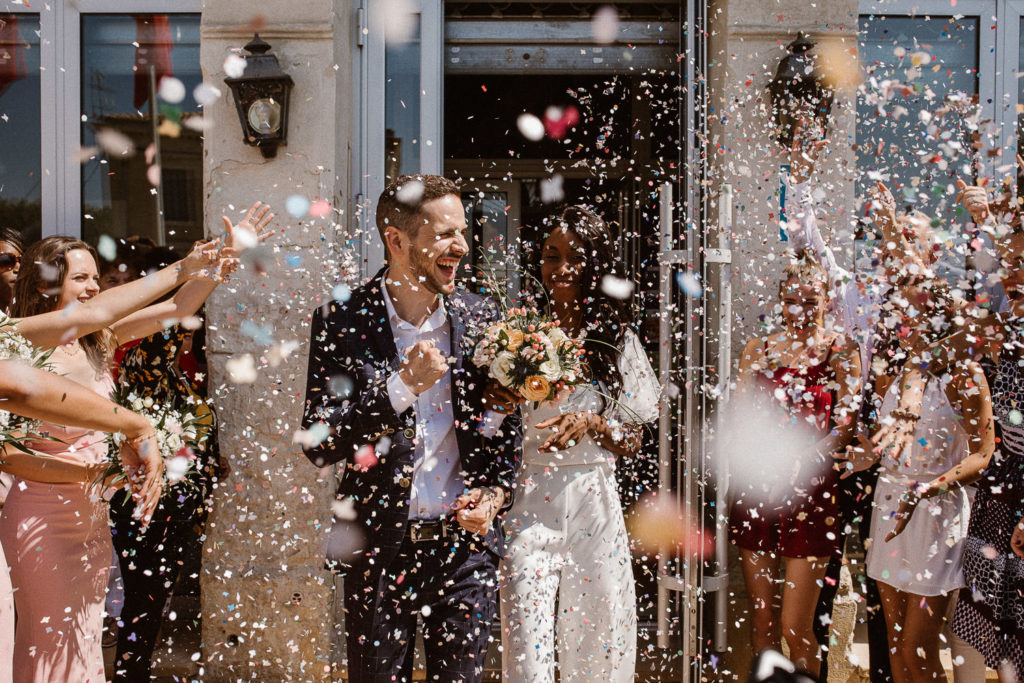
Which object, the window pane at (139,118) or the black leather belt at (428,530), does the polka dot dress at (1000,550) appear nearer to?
the black leather belt at (428,530)

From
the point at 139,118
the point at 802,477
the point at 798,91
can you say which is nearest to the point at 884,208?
the point at 798,91

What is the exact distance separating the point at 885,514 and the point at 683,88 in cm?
221

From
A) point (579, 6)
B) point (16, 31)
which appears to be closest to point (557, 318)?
point (579, 6)

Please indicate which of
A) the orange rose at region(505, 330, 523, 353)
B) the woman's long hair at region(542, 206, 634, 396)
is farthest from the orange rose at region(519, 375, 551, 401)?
the woman's long hair at region(542, 206, 634, 396)

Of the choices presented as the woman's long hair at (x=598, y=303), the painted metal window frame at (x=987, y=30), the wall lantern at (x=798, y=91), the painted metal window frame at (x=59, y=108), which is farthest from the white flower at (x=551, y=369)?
the painted metal window frame at (x=59, y=108)

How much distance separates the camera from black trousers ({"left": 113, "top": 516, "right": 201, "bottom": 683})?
3.16m

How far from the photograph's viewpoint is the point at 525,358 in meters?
2.36

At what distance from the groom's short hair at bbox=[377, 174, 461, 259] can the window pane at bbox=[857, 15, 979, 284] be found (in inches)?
86.3

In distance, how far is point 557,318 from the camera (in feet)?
9.46

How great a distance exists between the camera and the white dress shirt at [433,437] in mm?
2346

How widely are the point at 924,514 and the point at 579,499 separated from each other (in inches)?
51.0

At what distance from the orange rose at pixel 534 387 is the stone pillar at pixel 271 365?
64.8 inches

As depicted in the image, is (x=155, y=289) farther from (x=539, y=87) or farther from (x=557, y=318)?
(x=539, y=87)

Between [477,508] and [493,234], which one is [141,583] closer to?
[477,508]
